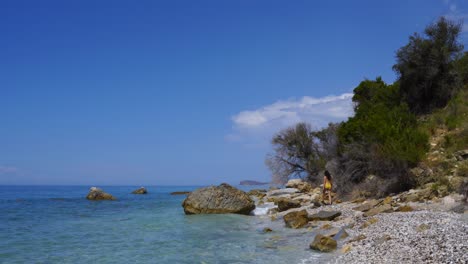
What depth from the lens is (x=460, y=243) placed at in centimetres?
832

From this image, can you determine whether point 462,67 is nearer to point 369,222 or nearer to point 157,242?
point 369,222

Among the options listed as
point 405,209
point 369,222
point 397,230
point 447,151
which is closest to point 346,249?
point 397,230

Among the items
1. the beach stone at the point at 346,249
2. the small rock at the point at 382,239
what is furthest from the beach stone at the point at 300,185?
the small rock at the point at 382,239

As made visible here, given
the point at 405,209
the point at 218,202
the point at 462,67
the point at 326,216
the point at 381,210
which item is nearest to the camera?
the point at 405,209

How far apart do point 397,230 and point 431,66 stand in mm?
19625

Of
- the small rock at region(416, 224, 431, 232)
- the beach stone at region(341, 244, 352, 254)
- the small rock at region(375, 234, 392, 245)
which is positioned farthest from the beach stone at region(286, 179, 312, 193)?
the small rock at region(375, 234, 392, 245)

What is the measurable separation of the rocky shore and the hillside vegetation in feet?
4.95

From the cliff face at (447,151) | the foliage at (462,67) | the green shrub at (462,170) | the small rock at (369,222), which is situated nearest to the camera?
the small rock at (369,222)

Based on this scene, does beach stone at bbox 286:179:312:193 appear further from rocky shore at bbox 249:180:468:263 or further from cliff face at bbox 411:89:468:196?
rocky shore at bbox 249:180:468:263

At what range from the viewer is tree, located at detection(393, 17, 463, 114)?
26953 millimetres

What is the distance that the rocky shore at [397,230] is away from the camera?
8.62 metres

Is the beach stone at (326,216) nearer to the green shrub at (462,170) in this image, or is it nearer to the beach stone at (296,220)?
the beach stone at (296,220)

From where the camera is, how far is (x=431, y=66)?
27.0m

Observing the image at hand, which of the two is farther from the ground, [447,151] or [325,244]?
[447,151]
